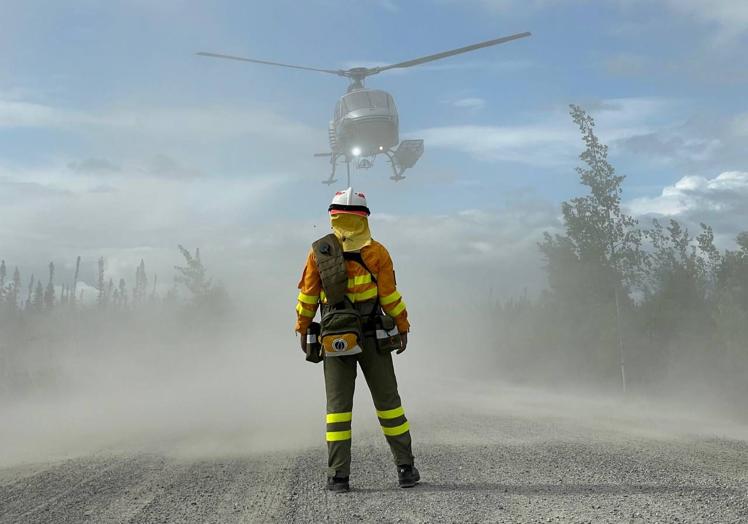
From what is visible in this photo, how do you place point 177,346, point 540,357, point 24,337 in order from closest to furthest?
point 540,357 < point 177,346 < point 24,337

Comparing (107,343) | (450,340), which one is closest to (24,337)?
(107,343)

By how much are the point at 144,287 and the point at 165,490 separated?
18873cm

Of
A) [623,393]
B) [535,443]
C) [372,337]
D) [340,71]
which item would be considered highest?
[340,71]

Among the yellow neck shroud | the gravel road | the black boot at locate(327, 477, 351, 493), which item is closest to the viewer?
the gravel road

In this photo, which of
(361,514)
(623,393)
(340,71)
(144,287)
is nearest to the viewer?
(361,514)

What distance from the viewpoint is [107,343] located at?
302 ft

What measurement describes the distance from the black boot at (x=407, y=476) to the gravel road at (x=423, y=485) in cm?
10

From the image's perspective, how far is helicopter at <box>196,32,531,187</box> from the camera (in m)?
31.8

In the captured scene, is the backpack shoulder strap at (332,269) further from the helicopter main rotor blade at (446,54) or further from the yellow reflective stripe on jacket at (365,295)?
the helicopter main rotor blade at (446,54)

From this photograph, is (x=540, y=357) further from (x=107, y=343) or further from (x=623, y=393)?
(x=107, y=343)

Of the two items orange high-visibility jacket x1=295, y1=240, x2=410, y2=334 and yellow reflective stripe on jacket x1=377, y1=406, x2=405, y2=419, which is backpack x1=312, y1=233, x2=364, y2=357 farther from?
yellow reflective stripe on jacket x1=377, y1=406, x2=405, y2=419

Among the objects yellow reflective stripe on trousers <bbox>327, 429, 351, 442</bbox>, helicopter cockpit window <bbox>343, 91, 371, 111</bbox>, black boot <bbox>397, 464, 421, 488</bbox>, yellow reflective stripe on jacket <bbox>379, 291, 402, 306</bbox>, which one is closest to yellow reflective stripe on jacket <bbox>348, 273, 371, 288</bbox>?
yellow reflective stripe on jacket <bbox>379, 291, 402, 306</bbox>

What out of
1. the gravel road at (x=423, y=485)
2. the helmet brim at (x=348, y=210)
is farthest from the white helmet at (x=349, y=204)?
the gravel road at (x=423, y=485)

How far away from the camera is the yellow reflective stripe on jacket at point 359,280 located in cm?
614
